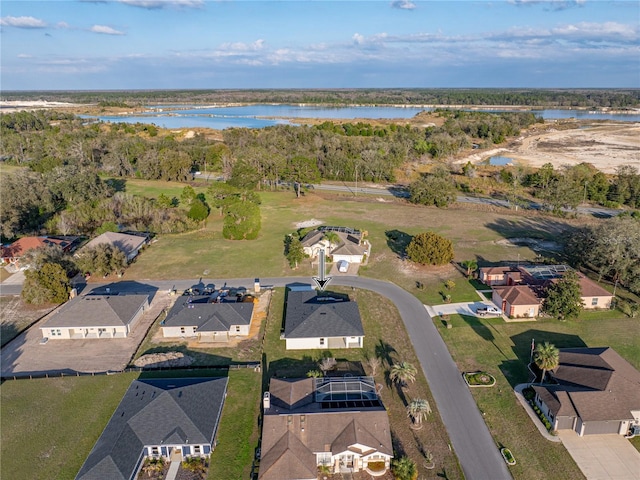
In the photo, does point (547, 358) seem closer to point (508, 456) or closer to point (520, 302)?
point (508, 456)

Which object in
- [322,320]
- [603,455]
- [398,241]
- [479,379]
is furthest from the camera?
[398,241]

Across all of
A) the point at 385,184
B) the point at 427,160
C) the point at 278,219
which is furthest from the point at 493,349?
the point at 427,160

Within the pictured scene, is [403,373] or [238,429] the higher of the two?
[403,373]

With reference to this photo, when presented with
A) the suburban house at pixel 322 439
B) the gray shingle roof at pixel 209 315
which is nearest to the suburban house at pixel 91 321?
the gray shingle roof at pixel 209 315

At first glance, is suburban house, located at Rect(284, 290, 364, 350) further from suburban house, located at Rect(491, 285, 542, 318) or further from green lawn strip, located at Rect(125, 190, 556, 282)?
suburban house, located at Rect(491, 285, 542, 318)

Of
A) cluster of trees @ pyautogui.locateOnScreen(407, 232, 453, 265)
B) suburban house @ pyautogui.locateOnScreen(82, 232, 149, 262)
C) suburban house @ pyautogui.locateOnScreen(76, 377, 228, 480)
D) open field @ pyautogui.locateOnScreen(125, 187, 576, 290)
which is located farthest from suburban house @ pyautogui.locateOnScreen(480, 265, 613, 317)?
suburban house @ pyautogui.locateOnScreen(82, 232, 149, 262)

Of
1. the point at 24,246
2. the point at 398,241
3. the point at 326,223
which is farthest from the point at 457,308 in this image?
the point at 24,246
